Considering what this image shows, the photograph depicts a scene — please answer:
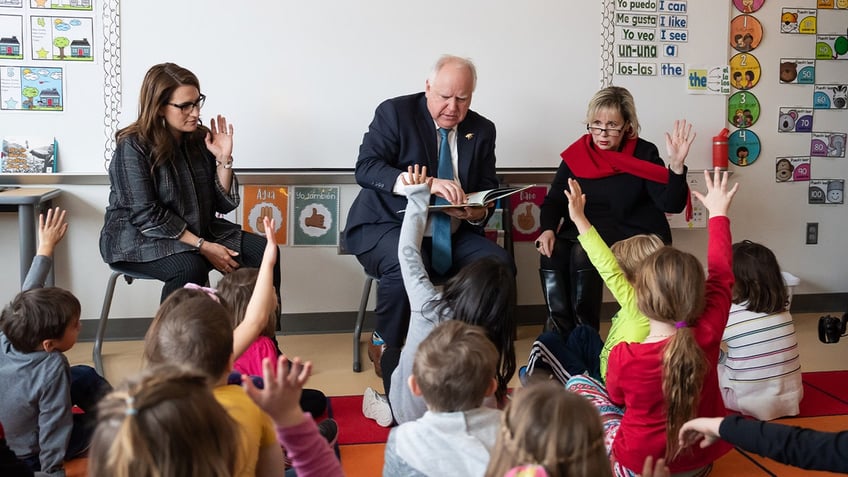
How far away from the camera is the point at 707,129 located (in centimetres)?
425

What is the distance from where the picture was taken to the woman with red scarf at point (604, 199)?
3.48 metres

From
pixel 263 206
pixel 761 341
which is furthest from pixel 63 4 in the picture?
pixel 761 341

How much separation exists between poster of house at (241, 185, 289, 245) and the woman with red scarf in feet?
4.04

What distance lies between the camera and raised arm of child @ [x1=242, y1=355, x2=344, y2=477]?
3.95ft

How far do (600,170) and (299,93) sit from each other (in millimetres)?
1426

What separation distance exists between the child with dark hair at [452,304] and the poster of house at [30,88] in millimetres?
1922

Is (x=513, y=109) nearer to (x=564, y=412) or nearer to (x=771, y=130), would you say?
(x=771, y=130)

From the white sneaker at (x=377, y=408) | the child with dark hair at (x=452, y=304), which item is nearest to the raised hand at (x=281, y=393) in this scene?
the child with dark hair at (x=452, y=304)

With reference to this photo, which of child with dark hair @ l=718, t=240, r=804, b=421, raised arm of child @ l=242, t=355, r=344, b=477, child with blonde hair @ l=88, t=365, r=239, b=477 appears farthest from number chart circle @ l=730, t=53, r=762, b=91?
child with blonde hair @ l=88, t=365, r=239, b=477

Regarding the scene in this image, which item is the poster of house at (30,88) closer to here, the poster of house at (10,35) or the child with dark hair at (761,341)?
the poster of house at (10,35)

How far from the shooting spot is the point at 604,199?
11.8 ft

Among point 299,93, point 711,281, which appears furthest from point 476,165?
point 711,281

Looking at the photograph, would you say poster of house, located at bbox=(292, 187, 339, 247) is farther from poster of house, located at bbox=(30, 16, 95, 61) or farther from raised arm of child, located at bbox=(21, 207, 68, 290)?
raised arm of child, located at bbox=(21, 207, 68, 290)

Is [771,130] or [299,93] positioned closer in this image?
[299,93]
